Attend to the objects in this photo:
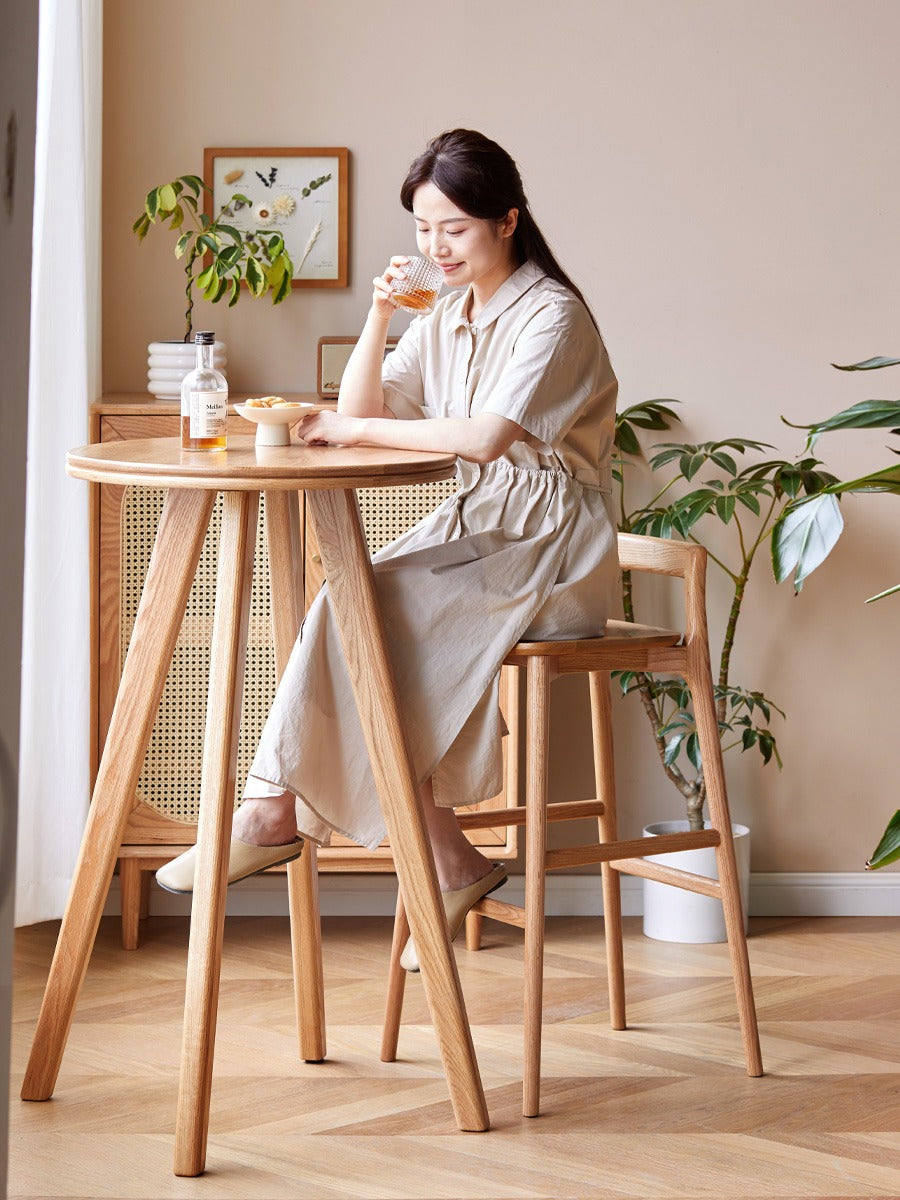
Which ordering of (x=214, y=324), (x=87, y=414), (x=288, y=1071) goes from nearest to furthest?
(x=288, y=1071), (x=87, y=414), (x=214, y=324)

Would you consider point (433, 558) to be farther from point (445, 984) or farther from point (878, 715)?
point (878, 715)

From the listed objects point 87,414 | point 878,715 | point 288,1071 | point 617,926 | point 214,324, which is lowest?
point 288,1071

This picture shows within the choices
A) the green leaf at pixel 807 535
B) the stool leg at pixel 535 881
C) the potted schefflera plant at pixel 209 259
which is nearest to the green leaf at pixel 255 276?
the potted schefflera plant at pixel 209 259

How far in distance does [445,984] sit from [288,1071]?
0.42 m

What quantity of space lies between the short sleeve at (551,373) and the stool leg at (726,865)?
1.51 feet

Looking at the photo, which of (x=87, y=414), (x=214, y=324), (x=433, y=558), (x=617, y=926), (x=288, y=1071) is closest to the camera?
(x=433, y=558)

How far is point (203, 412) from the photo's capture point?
2023mm

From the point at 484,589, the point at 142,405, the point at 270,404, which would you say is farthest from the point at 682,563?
the point at 142,405

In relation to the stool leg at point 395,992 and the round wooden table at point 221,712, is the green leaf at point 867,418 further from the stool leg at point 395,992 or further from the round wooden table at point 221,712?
the stool leg at point 395,992

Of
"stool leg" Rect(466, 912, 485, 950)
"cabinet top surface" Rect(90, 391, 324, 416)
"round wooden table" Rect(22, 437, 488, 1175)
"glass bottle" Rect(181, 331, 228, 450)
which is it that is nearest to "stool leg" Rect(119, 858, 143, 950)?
"stool leg" Rect(466, 912, 485, 950)

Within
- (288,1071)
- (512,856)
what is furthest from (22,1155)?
(512,856)

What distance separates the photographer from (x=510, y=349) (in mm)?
2283

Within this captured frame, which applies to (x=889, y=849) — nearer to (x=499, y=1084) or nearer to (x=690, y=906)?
(x=499, y=1084)

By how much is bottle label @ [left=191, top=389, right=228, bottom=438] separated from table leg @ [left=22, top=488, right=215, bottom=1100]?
0.27 ft
